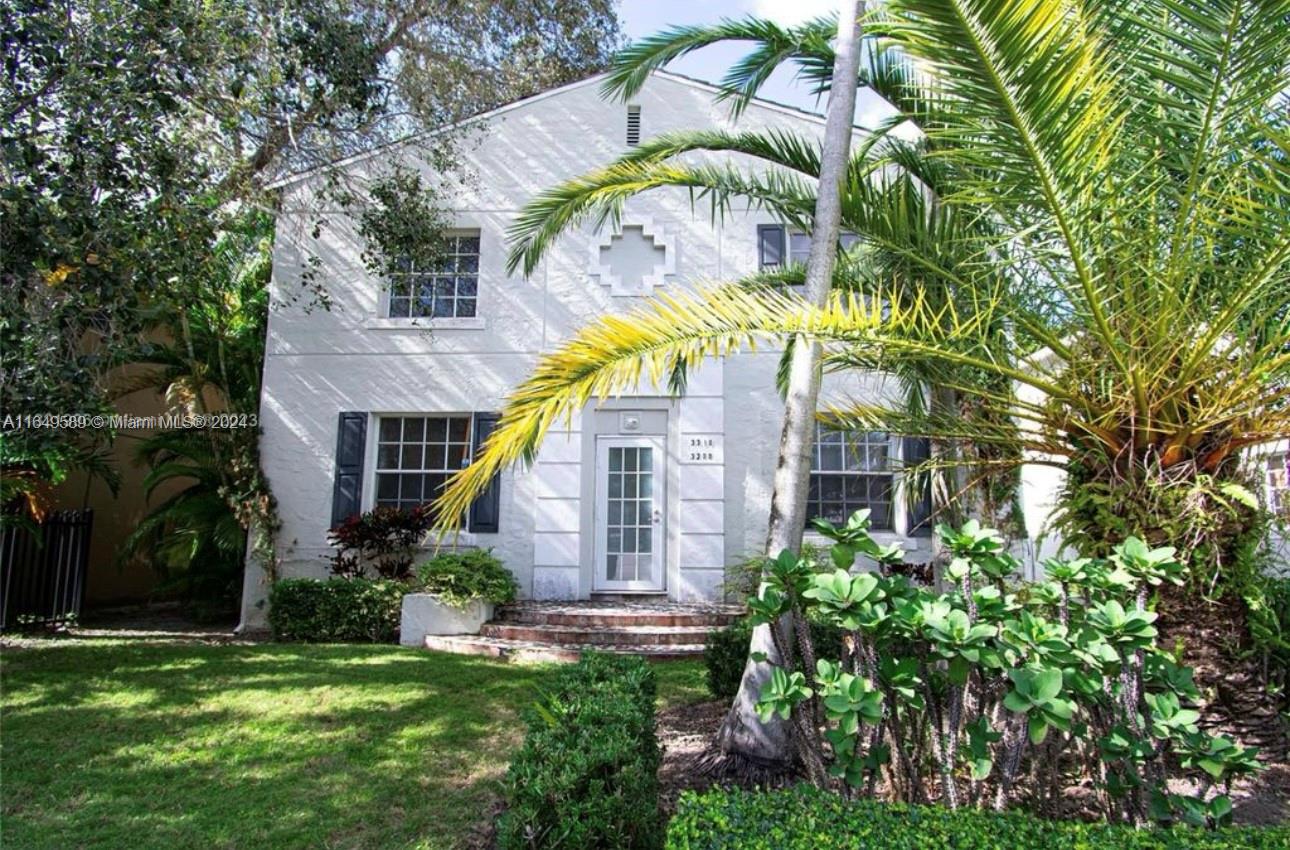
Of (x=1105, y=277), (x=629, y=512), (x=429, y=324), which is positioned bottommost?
(x=629, y=512)

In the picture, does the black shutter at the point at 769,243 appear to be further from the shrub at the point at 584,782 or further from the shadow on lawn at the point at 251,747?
the shrub at the point at 584,782

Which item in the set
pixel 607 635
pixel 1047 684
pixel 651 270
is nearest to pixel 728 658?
pixel 607 635

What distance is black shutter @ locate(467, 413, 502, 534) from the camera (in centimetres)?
997

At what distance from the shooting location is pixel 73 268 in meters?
5.27

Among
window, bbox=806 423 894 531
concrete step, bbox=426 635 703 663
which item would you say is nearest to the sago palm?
concrete step, bbox=426 635 703 663

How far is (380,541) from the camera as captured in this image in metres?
9.63

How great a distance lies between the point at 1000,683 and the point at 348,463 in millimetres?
9102

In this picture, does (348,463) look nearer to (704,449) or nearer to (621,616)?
(621,616)

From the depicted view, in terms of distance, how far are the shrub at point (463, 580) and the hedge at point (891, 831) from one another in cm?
676

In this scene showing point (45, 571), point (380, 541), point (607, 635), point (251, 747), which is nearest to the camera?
point (251, 747)

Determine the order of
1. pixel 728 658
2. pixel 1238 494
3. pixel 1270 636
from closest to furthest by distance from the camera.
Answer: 1. pixel 1238 494
2. pixel 1270 636
3. pixel 728 658

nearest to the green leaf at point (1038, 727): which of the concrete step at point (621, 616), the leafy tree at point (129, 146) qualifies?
the leafy tree at point (129, 146)

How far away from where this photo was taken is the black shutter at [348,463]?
10.1m

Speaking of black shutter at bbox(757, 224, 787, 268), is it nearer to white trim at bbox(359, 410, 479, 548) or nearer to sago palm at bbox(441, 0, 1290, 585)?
white trim at bbox(359, 410, 479, 548)
